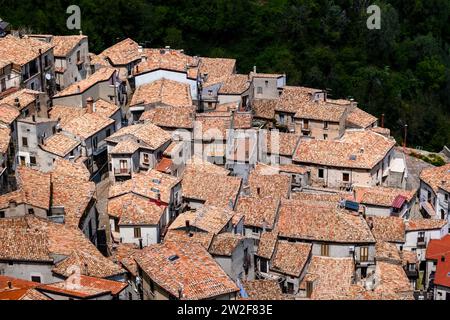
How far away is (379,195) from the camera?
1753 inches

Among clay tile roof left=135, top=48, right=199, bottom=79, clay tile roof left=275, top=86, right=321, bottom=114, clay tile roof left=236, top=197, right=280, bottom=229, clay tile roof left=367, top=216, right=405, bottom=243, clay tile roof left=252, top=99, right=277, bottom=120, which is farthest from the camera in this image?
clay tile roof left=252, top=99, right=277, bottom=120

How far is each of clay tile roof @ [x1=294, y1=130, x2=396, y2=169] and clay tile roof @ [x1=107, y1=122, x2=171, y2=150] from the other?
879 cm

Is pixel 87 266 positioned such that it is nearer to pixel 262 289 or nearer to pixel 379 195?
pixel 262 289

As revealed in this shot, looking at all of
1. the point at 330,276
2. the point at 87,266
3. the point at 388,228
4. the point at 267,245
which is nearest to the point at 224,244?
the point at 267,245

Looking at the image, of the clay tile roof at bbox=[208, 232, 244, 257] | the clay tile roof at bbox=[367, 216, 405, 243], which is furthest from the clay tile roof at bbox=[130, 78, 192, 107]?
the clay tile roof at bbox=[208, 232, 244, 257]

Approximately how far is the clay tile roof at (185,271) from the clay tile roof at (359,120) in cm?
2327

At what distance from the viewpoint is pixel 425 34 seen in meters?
82.6

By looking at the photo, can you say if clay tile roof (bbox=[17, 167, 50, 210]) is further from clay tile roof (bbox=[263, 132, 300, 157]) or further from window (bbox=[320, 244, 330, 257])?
clay tile roof (bbox=[263, 132, 300, 157])

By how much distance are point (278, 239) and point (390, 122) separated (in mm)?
33868

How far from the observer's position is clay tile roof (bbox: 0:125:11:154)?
128 ft

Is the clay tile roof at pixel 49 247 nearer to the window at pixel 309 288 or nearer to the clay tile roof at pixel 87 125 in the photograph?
the window at pixel 309 288

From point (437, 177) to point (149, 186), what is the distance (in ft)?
61.3
